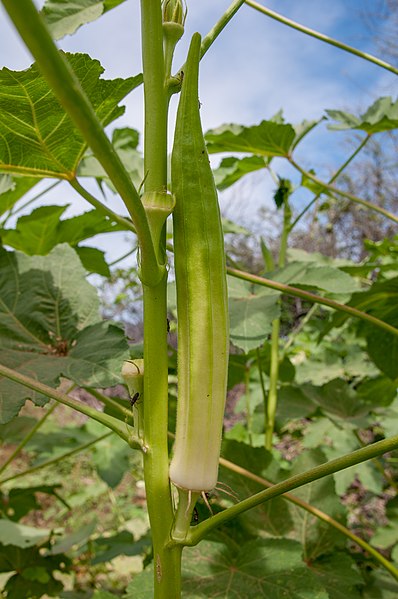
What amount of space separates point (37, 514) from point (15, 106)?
14.4ft

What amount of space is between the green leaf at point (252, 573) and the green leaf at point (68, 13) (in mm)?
1087

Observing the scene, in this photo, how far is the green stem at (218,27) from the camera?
76cm

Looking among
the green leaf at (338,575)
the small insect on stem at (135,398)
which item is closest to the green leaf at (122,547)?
the green leaf at (338,575)

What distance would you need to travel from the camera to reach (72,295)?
1163 mm

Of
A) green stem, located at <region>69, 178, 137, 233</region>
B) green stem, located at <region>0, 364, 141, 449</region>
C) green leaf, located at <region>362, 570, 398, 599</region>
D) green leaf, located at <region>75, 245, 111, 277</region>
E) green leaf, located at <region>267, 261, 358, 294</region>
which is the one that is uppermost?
green leaf, located at <region>75, 245, 111, 277</region>

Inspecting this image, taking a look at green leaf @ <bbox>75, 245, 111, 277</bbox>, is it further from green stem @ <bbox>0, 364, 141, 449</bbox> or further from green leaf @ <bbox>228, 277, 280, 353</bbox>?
green stem @ <bbox>0, 364, 141, 449</bbox>

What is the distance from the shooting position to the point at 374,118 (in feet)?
6.24

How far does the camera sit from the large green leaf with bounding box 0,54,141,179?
2.61 ft

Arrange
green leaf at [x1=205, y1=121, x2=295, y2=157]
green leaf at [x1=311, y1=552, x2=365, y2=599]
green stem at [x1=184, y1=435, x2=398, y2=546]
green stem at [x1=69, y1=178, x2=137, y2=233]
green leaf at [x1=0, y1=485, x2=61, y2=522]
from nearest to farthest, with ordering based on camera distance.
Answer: green stem at [x1=184, y1=435, x2=398, y2=546] < green stem at [x1=69, y1=178, x2=137, y2=233] < green leaf at [x1=311, y1=552, x2=365, y2=599] < green leaf at [x1=205, y1=121, x2=295, y2=157] < green leaf at [x1=0, y1=485, x2=61, y2=522]

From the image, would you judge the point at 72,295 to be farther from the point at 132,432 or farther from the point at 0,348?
the point at 132,432

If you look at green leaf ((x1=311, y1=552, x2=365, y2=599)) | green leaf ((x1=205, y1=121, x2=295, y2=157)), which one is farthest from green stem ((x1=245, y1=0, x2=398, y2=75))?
green leaf ((x1=311, y1=552, x2=365, y2=599))

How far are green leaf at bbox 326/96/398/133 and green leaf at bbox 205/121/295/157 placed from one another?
1.16 ft

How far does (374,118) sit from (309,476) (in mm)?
1597

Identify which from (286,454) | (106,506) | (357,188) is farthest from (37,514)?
(357,188)
